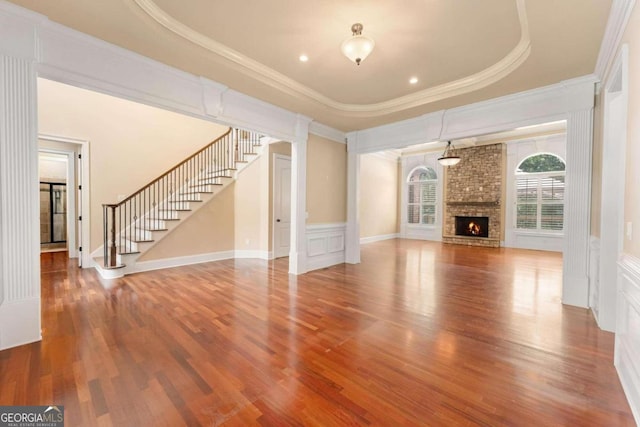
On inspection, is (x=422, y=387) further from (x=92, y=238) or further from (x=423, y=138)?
(x=92, y=238)

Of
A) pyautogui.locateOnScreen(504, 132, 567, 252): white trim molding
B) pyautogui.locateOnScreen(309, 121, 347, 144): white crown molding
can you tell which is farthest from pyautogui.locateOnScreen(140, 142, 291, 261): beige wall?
pyautogui.locateOnScreen(504, 132, 567, 252): white trim molding

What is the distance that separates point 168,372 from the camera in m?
2.08

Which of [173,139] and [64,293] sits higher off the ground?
[173,139]

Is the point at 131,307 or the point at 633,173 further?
the point at 131,307

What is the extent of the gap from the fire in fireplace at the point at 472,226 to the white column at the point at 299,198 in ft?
22.8

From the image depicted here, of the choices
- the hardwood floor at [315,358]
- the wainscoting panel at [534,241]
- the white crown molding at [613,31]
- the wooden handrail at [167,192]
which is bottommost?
the hardwood floor at [315,358]

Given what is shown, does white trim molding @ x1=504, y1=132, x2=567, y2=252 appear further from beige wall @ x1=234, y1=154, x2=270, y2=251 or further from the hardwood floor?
beige wall @ x1=234, y1=154, x2=270, y2=251

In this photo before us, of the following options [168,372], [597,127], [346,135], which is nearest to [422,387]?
[168,372]

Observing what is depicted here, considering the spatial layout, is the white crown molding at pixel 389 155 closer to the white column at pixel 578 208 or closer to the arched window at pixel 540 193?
the arched window at pixel 540 193

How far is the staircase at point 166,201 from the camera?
510 centimetres

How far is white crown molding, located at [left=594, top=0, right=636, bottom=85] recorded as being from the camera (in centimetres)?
211

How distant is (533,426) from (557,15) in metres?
3.23

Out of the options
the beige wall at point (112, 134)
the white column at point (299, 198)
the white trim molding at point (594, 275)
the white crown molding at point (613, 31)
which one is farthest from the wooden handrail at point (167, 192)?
the white trim molding at point (594, 275)

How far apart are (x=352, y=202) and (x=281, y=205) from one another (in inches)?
73.5
